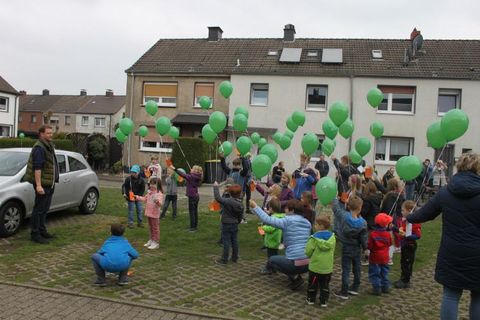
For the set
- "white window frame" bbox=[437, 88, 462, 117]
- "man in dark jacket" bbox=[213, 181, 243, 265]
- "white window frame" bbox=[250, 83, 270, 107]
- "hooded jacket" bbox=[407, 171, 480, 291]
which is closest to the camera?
"hooded jacket" bbox=[407, 171, 480, 291]

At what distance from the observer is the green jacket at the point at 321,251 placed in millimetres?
4855

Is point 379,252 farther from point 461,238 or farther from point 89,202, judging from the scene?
point 89,202

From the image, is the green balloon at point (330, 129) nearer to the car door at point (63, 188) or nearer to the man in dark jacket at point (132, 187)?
the man in dark jacket at point (132, 187)

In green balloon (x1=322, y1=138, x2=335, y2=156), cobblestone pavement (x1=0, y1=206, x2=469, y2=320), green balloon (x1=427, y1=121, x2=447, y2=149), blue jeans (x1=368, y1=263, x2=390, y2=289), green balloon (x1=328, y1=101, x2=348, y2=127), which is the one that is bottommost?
cobblestone pavement (x1=0, y1=206, x2=469, y2=320)

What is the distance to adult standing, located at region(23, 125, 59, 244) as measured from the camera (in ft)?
22.4

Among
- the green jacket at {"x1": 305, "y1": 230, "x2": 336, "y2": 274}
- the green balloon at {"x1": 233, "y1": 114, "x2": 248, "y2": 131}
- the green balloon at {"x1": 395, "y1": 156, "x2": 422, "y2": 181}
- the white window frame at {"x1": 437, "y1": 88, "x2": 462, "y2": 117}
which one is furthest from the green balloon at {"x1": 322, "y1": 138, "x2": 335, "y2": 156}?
the white window frame at {"x1": 437, "y1": 88, "x2": 462, "y2": 117}

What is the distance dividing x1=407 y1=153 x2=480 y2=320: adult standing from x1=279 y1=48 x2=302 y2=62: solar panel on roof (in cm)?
1895

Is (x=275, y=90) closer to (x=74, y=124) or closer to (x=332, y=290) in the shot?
(x=332, y=290)

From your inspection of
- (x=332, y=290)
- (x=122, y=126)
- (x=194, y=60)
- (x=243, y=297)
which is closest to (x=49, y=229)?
(x=122, y=126)

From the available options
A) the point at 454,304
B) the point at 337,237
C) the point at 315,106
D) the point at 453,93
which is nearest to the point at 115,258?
the point at 337,237

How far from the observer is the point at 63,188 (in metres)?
8.73

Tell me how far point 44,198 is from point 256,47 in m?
19.0

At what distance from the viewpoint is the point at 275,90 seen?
21.2 metres

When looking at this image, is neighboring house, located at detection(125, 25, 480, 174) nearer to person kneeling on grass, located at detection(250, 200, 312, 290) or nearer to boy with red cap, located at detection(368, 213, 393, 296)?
boy with red cap, located at detection(368, 213, 393, 296)
